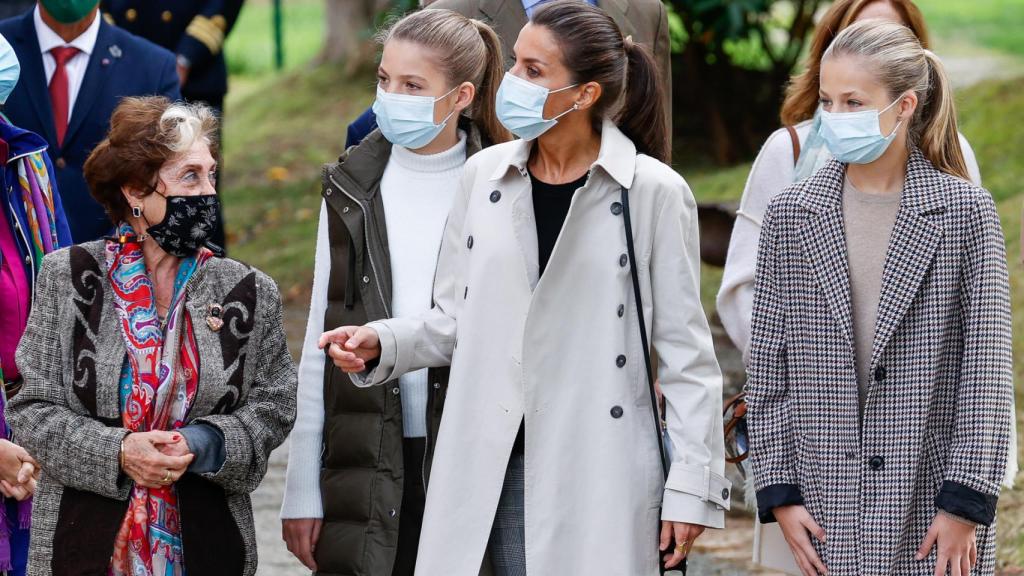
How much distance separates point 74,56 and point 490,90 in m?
2.02

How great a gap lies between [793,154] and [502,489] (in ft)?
4.57

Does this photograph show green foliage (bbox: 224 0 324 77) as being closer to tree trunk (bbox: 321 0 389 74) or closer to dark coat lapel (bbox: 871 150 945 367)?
tree trunk (bbox: 321 0 389 74)

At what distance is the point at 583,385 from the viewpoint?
11.1ft

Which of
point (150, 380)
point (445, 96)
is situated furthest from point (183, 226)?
point (445, 96)

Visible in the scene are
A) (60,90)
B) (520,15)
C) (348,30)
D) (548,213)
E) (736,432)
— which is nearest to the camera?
(548,213)

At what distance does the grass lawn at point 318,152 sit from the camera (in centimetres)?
847

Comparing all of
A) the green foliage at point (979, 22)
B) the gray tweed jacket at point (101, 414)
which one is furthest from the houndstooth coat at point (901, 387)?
the green foliage at point (979, 22)

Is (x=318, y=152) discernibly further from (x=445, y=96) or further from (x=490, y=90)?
(x=445, y=96)

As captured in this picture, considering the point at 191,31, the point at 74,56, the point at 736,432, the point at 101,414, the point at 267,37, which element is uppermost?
the point at 74,56

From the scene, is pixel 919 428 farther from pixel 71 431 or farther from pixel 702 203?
pixel 702 203

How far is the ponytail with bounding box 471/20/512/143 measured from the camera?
4.04m

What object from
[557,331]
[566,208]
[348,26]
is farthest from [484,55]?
[348,26]

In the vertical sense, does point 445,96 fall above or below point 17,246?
above

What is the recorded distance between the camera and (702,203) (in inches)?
291
